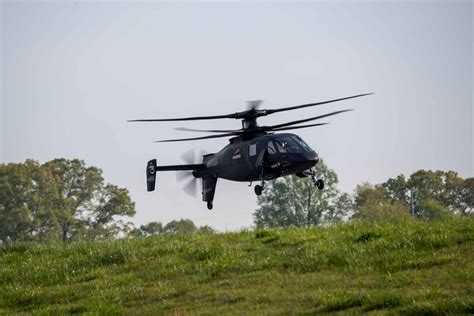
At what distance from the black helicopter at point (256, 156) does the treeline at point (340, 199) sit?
59.2 metres

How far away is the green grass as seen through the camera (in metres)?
20.5

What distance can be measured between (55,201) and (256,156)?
7351cm

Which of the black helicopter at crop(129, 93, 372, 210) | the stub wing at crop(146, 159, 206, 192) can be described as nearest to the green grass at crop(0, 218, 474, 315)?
the black helicopter at crop(129, 93, 372, 210)

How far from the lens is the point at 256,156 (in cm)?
4244

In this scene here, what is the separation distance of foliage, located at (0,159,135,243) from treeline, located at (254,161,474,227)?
15847 mm

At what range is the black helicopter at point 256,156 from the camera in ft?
133

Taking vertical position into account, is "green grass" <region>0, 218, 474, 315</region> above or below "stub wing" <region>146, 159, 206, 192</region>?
below

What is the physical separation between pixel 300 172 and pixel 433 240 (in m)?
17.5

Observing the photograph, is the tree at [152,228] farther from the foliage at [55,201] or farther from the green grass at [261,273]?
the green grass at [261,273]

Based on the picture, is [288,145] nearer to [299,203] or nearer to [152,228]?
[299,203]

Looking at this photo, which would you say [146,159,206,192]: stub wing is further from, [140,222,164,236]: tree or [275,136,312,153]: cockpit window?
[140,222,164,236]: tree

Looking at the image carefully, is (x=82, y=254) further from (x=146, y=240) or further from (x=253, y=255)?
(x=253, y=255)

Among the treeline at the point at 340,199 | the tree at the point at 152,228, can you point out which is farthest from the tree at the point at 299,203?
the tree at the point at 152,228

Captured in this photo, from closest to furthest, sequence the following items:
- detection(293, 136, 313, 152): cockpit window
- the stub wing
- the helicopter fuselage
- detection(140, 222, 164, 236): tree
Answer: the helicopter fuselage → detection(293, 136, 313, 152): cockpit window → the stub wing → detection(140, 222, 164, 236): tree
